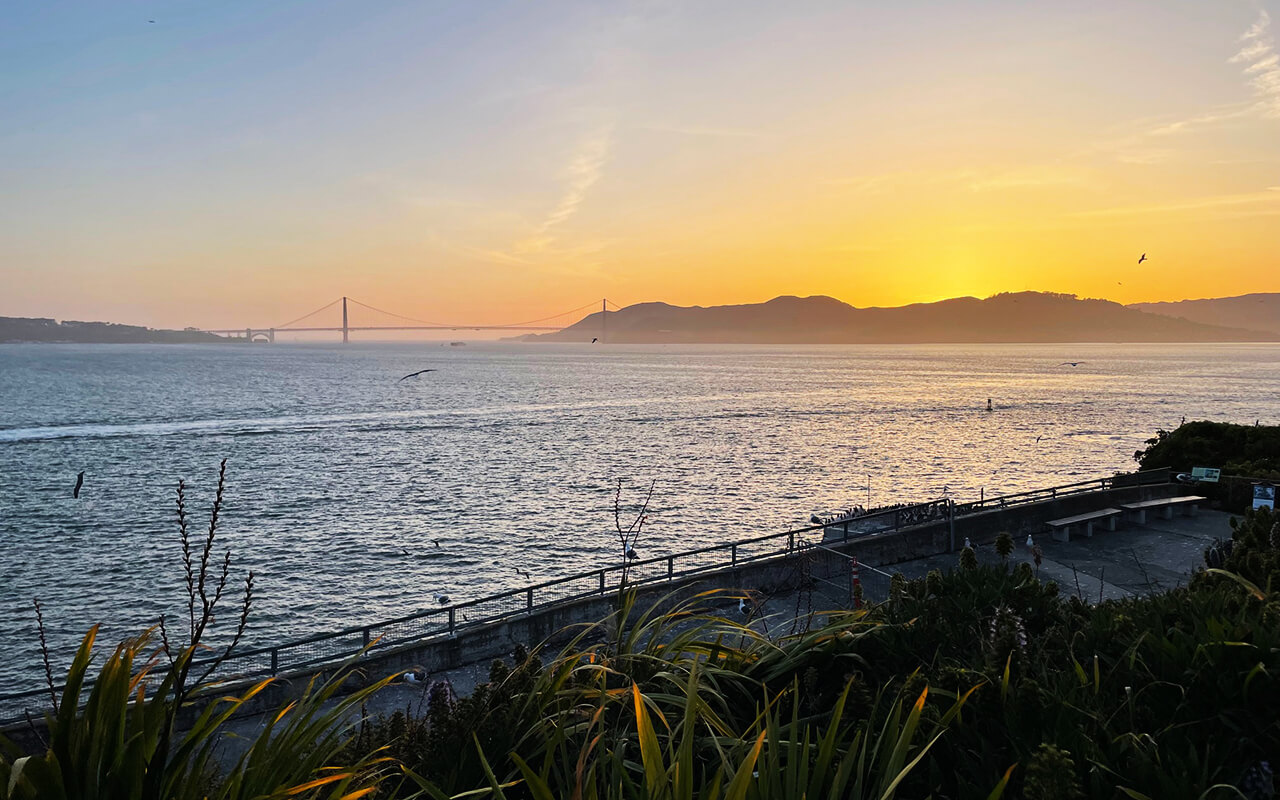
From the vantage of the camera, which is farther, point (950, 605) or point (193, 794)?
point (950, 605)

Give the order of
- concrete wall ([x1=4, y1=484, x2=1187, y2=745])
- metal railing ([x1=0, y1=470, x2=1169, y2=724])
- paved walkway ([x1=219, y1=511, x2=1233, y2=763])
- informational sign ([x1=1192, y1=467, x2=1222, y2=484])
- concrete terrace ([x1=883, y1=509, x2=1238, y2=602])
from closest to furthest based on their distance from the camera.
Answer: paved walkway ([x1=219, y1=511, x2=1233, y2=763])
concrete wall ([x1=4, y1=484, x2=1187, y2=745])
metal railing ([x1=0, y1=470, x2=1169, y2=724])
concrete terrace ([x1=883, y1=509, x2=1238, y2=602])
informational sign ([x1=1192, y1=467, x2=1222, y2=484])

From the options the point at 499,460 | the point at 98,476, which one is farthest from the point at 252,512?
the point at 499,460

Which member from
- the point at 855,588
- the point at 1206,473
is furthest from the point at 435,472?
the point at 855,588

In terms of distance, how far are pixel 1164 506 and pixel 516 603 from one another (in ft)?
68.7

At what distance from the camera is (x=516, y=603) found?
2920 cm

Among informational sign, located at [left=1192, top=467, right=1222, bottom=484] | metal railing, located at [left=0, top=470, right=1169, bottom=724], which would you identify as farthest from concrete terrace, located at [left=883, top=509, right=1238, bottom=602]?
metal railing, located at [left=0, top=470, right=1169, bottom=724]

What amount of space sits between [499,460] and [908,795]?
62425 millimetres

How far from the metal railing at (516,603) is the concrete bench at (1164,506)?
1687 millimetres

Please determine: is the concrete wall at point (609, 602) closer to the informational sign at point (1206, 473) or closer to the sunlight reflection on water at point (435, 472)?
the informational sign at point (1206, 473)

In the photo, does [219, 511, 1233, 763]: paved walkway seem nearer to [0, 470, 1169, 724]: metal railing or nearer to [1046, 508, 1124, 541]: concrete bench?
[1046, 508, 1124, 541]: concrete bench

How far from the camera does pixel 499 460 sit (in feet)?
214

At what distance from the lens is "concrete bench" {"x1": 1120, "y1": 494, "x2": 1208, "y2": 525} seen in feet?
74.7

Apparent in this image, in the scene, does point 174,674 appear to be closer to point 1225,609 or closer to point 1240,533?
point 1225,609

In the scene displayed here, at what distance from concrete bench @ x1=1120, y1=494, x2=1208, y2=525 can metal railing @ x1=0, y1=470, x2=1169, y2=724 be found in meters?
1.69
